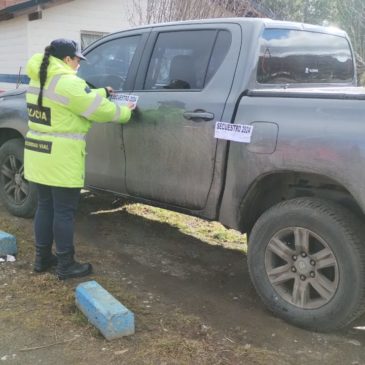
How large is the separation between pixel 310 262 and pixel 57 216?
1.90 m

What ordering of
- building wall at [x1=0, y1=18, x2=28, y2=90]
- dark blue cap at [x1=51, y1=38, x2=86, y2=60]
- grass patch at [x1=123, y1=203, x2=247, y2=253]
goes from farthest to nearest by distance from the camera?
building wall at [x1=0, y1=18, x2=28, y2=90], grass patch at [x1=123, y1=203, x2=247, y2=253], dark blue cap at [x1=51, y1=38, x2=86, y2=60]

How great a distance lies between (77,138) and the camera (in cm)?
392

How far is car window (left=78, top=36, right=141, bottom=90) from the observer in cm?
465

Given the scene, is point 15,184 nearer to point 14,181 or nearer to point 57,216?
point 14,181

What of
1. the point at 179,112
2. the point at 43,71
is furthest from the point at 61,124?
the point at 179,112

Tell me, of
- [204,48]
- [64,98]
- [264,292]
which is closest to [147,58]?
[204,48]

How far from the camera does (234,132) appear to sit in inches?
140

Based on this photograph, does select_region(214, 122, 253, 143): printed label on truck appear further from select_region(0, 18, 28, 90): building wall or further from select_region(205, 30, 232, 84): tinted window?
select_region(0, 18, 28, 90): building wall

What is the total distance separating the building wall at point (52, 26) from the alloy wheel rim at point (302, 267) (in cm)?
910

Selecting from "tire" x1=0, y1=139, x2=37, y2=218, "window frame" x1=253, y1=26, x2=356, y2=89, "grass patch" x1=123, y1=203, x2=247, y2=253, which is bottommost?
"grass patch" x1=123, y1=203, x2=247, y2=253

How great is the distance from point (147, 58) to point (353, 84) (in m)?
1.78

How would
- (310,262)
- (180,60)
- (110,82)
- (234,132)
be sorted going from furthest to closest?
(110,82), (180,60), (234,132), (310,262)

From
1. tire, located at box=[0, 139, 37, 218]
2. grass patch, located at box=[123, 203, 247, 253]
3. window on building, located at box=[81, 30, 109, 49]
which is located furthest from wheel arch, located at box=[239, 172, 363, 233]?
window on building, located at box=[81, 30, 109, 49]

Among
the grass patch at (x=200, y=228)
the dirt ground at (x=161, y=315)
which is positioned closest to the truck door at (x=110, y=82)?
the dirt ground at (x=161, y=315)
